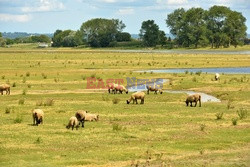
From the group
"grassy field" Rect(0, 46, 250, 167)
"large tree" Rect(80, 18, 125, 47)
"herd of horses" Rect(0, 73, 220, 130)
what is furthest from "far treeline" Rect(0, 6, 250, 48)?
"grassy field" Rect(0, 46, 250, 167)

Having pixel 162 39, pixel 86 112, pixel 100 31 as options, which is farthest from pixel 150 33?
pixel 86 112

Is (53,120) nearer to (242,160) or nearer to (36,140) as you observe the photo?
(36,140)

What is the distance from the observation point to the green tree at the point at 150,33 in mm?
180000

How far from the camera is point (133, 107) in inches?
1196

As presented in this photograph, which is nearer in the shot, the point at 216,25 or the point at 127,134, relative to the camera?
the point at 127,134

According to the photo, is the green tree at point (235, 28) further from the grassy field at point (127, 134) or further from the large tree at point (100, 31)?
the grassy field at point (127, 134)

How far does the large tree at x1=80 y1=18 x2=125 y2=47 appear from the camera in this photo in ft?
626

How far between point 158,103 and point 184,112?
4.41 m

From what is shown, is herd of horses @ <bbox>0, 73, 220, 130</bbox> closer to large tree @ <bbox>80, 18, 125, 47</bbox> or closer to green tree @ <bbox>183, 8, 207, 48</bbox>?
green tree @ <bbox>183, 8, 207, 48</bbox>

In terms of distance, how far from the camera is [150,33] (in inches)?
7126

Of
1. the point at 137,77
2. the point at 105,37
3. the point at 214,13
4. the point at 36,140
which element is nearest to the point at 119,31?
the point at 105,37

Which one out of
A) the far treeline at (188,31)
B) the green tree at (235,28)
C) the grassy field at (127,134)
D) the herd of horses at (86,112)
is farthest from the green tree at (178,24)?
the grassy field at (127,134)

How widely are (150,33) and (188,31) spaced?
2143 cm

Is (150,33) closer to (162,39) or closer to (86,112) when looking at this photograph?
(162,39)
